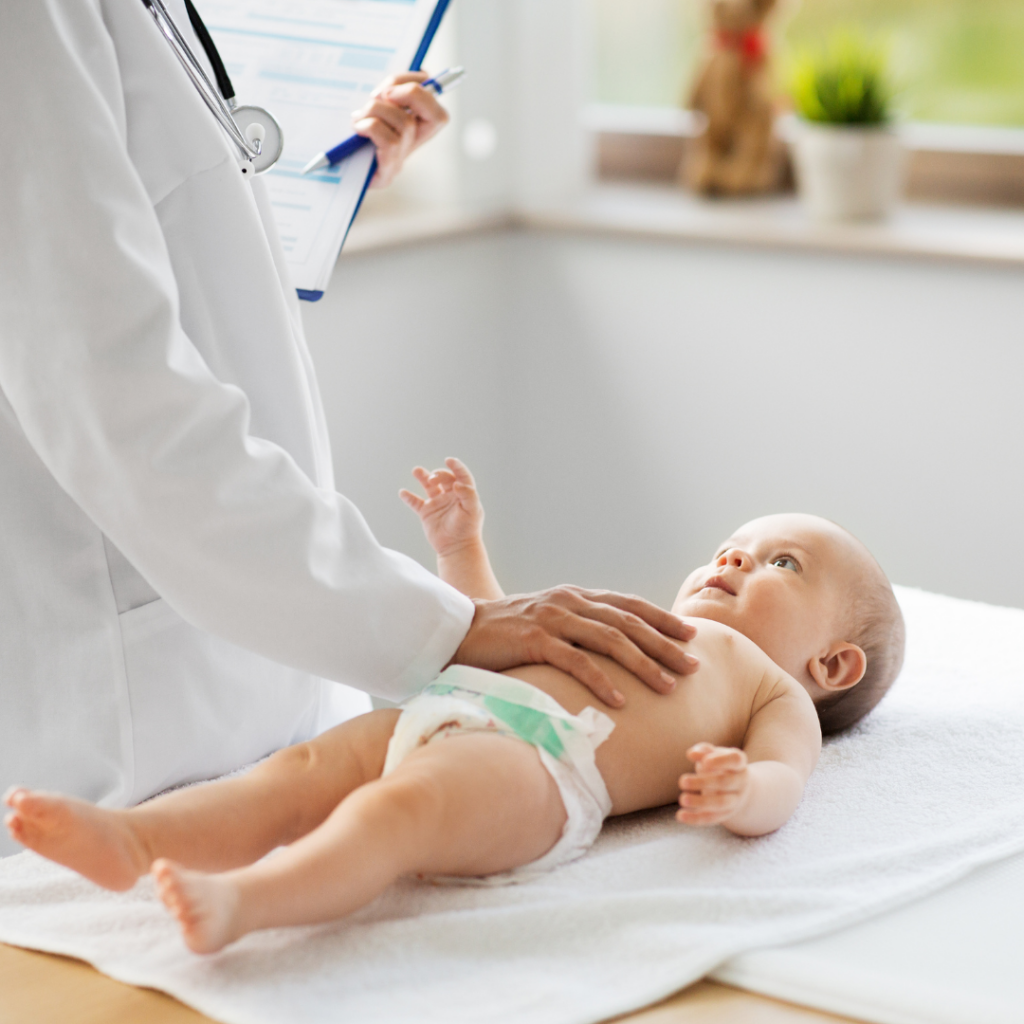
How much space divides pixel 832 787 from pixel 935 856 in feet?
0.48

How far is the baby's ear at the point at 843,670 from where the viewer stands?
4.46ft

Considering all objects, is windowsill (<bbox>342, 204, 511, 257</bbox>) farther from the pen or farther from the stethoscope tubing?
the stethoscope tubing

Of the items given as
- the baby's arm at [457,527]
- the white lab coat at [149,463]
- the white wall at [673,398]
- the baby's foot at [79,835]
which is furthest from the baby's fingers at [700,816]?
the white wall at [673,398]

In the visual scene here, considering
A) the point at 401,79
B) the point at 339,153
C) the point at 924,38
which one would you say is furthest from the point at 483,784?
the point at 924,38

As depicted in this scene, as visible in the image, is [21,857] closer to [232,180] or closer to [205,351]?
[205,351]

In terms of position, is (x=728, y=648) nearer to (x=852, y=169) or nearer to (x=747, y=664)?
(x=747, y=664)

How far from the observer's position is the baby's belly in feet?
3.62

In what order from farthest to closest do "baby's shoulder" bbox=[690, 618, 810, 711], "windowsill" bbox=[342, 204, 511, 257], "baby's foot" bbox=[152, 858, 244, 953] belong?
1. "windowsill" bbox=[342, 204, 511, 257]
2. "baby's shoulder" bbox=[690, 618, 810, 711]
3. "baby's foot" bbox=[152, 858, 244, 953]

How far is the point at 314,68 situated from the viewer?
1.56 m


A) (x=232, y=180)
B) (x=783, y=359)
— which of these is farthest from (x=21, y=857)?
(x=783, y=359)

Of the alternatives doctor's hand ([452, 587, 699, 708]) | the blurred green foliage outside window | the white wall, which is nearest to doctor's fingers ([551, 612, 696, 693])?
doctor's hand ([452, 587, 699, 708])

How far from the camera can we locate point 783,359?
251 centimetres

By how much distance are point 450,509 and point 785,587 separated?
0.37 meters

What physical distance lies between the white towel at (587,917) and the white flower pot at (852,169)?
60.2 inches
